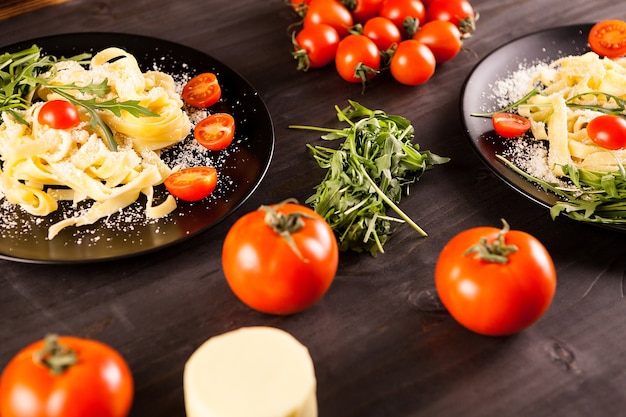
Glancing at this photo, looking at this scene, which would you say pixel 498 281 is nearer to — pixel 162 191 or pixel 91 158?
pixel 162 191

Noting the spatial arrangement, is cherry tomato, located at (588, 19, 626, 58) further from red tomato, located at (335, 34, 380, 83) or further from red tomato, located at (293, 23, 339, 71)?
Answer: red tomato, located at (293, 23, 339, 71)

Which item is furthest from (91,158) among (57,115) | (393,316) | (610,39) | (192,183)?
(610,39)

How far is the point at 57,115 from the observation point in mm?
1832

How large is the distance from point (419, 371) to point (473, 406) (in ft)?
0.42

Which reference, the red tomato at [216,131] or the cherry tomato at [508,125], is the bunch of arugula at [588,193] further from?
the red tomato at [216,131]

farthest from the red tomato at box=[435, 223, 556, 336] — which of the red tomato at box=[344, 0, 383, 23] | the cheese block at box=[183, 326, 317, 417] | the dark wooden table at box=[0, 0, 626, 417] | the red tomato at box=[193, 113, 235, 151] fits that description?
the red tomato at box=[344, 0, 383, 23]

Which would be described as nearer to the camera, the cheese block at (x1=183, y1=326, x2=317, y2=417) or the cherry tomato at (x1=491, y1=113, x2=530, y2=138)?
the cheese block at (x1=183, y1=326, x2=317, y2=417)

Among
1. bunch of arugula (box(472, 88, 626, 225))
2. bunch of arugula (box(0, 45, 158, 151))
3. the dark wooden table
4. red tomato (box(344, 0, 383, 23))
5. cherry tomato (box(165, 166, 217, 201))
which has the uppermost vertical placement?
bunch of arugula (box(0, 45, 158, 151))

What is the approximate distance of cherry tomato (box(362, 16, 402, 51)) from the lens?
Result: 2.37m

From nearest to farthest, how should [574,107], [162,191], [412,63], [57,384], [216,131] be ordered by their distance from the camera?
[57,384] < [162,191] < [216,131] < [574,107] < [412,63]

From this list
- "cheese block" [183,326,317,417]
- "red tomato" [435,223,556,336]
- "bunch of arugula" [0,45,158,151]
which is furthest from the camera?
"bunch of arugula" [0,45,158,151]

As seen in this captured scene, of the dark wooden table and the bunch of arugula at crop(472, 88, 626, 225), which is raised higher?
the bunch of arugula at crop(472, 88, 626, 225)

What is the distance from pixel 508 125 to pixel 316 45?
0.69m

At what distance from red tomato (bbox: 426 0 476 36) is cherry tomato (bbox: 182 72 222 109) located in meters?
0.84
